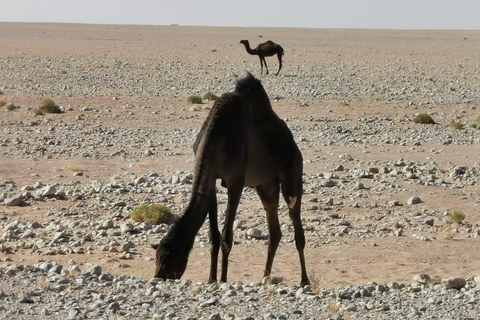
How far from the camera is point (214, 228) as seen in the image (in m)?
9.11

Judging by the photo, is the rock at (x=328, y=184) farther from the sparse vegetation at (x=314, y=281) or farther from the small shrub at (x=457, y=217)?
the sparse vegetation at (x=314, y=281)

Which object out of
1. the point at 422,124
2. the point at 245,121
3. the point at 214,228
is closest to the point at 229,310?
the point at 214,228

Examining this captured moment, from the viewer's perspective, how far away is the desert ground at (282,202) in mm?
11406

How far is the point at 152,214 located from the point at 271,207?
3.29 metres

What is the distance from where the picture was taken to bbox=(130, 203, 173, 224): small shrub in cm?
1299

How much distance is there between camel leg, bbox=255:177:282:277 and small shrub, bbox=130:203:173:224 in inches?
117

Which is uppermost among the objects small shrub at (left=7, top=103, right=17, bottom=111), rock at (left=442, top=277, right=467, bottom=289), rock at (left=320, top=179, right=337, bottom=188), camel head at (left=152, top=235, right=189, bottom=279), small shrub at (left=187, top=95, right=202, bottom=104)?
camel head at (left=152, top=235, right=189, bottom=279)

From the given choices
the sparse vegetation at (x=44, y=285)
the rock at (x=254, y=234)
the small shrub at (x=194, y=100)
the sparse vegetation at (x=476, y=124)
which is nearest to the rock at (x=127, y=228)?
the rock at (x=254, y=234)

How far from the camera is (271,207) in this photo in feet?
33.6

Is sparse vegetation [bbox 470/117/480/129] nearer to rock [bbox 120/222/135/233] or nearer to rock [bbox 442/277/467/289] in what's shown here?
rock [bbox 120/222/135/233]

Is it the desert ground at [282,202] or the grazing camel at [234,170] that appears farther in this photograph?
the desert ground at [282,202]

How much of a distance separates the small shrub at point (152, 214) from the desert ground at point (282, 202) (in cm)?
20

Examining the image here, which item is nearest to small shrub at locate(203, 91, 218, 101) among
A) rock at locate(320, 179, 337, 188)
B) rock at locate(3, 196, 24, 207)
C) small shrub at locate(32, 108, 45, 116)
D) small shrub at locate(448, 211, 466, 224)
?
small shrub at locate(32, 108, 45, 116)

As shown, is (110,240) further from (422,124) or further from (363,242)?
Result: (422,124)
